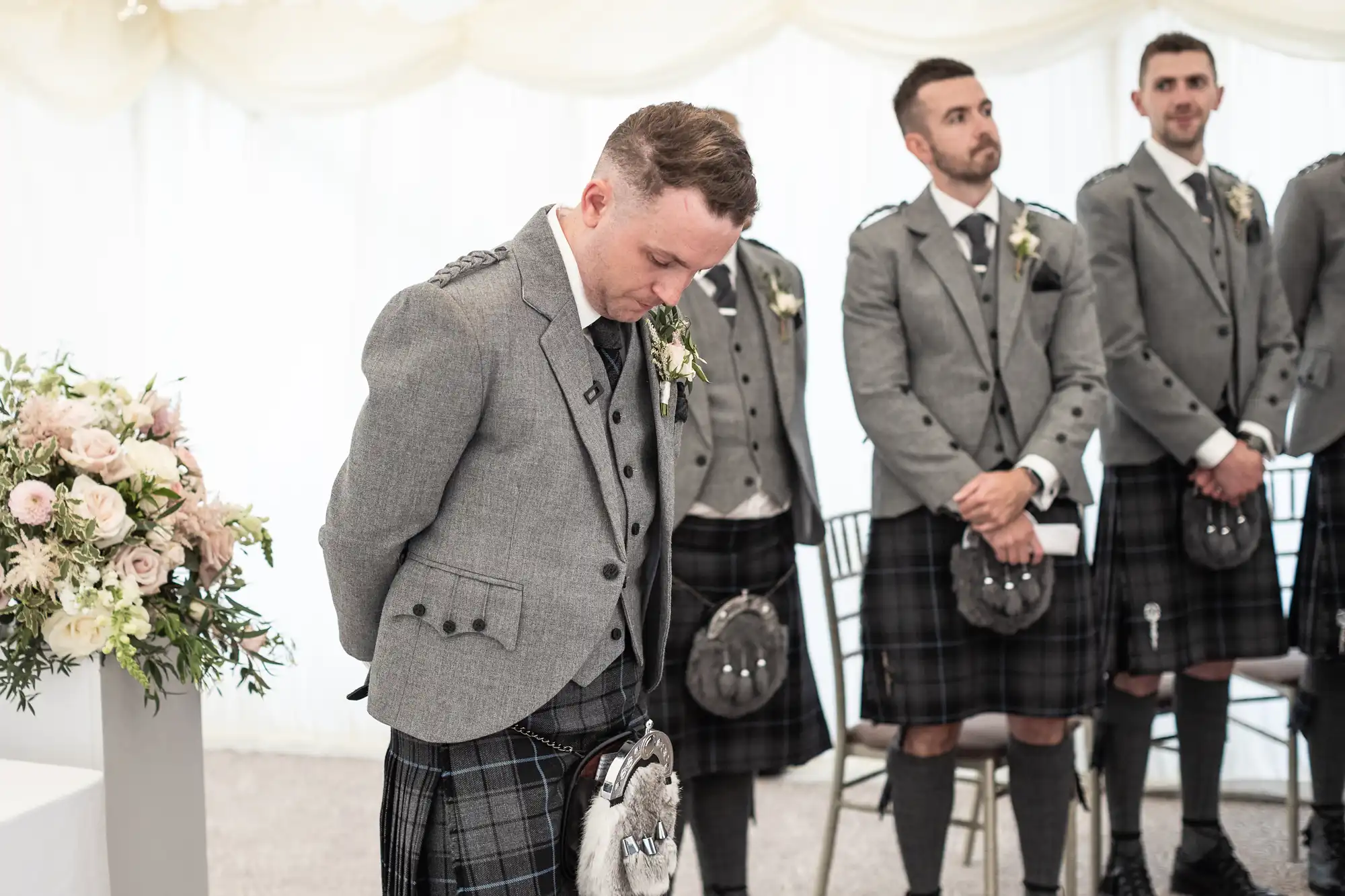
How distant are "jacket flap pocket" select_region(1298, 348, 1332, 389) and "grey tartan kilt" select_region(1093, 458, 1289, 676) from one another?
34 centimetres

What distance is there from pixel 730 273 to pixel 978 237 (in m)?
0.53

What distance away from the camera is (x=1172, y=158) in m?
3.32

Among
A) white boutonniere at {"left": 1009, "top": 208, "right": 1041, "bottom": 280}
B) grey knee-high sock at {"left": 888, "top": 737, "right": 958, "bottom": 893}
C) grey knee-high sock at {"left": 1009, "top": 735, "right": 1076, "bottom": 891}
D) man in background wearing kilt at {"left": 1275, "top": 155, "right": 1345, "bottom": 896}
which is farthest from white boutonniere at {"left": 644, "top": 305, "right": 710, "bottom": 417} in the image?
man in background wearing kilt at {"left": 1275, "top": 155, "right": 1345, "bottom": 896}

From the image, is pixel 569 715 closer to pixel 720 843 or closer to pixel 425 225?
pixel 720 843

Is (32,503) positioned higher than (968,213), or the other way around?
(968,213)

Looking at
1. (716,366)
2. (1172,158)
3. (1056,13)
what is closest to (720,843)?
(716,366)

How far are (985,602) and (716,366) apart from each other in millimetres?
700

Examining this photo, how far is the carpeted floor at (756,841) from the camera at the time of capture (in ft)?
11.9

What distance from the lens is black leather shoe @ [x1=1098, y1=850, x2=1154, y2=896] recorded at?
3.27 m

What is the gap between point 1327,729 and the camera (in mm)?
3447

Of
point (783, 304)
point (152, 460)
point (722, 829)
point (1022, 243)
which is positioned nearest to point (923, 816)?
point (722, 829)

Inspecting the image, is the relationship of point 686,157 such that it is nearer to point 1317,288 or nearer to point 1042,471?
point 1042,471

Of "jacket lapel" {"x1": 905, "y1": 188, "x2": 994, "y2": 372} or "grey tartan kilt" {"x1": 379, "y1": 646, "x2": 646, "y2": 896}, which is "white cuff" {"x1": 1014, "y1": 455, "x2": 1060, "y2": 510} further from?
"grey tartan kilt" {"x1": 379, "y1": 646, "x2": 646, "y2": 896}

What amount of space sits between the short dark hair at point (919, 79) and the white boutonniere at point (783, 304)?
0.46 m
